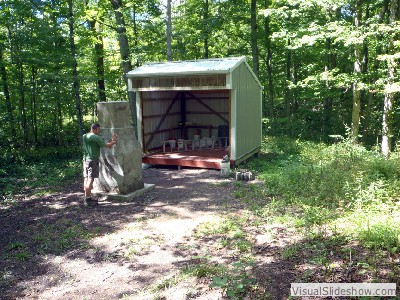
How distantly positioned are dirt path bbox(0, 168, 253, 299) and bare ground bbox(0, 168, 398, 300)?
13 mm

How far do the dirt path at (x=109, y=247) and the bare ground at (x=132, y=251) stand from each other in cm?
1

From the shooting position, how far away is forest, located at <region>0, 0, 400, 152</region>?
1145 centimetres

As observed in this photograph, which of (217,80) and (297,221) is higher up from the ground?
(217,80)

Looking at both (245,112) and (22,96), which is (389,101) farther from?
(22,96)

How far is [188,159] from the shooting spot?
36.2 feet

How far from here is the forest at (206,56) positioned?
37.6ft

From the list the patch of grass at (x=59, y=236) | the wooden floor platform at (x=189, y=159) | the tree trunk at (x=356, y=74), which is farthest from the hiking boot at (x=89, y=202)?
the tree trunk at (x=356, y=74)

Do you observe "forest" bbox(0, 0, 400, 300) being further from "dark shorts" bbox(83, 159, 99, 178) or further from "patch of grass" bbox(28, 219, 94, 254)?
"dark shorts" bbox(83, 159, 99, 178)

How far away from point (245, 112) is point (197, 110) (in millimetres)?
3943

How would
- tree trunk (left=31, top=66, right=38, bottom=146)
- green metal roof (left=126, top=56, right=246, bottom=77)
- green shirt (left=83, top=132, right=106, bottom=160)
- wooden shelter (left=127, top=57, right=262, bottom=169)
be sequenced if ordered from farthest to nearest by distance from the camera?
tree trunk (left=31, top=66, right=38, bottom=146), wooden shelter (left=127, top=57, right=262, bottom=169), green metal roof (left=126, top=56, right=246, bottom=77), green shirt (left=83, top=132, right=106, bottom=160)

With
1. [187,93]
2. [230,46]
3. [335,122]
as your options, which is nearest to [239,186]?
[187,93]

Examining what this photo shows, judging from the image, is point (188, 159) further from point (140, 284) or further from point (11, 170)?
point (140, 284)

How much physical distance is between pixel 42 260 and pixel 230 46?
62.8ft

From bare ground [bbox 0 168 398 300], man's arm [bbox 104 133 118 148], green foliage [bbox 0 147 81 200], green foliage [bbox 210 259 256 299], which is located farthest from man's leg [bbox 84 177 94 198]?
green foliage [bbox 210 259 256 299]
